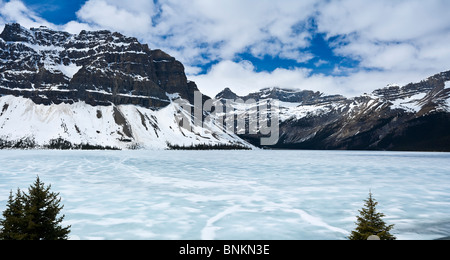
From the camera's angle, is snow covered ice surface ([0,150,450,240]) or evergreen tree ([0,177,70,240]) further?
snow covered ice surface ([0,150,450,240])

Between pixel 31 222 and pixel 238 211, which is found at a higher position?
pixel 31 222

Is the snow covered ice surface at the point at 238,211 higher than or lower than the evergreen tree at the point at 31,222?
lower

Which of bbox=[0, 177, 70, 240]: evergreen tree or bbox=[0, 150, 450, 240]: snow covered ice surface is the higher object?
bbox=[0, 177, 70, 240]: evergreen tree

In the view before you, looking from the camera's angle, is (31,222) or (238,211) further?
(238,211)

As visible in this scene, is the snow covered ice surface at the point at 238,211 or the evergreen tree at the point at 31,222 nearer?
the evergreen tree at the point at 31,222
